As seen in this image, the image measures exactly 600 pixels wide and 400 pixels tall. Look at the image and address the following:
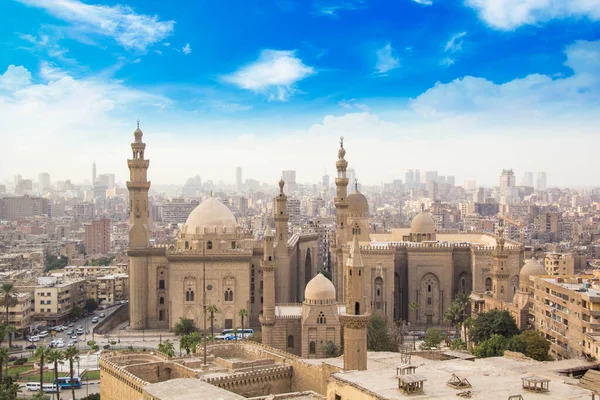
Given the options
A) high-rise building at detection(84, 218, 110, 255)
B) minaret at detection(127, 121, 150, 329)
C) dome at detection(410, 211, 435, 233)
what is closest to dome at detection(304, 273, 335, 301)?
dome at detection(410, 211, 435, 233)

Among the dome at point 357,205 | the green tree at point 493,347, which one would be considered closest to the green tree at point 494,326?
the green tree at point 493,347

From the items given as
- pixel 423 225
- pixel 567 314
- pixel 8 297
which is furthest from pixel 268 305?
pixel 8 297

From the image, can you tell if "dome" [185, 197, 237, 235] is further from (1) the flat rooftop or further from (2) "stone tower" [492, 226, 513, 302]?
(1) the flat rooftop

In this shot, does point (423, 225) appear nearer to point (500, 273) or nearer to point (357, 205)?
point (357, 205)

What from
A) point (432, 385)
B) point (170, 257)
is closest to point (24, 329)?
point (170, 257)

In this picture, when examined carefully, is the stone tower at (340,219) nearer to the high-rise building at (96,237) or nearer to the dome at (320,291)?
the dome at (320,291)

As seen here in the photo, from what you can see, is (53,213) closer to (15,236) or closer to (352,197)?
(15,236)

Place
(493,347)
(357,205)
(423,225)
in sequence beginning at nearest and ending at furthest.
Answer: (493,347)
(423,225)
(357,205)
